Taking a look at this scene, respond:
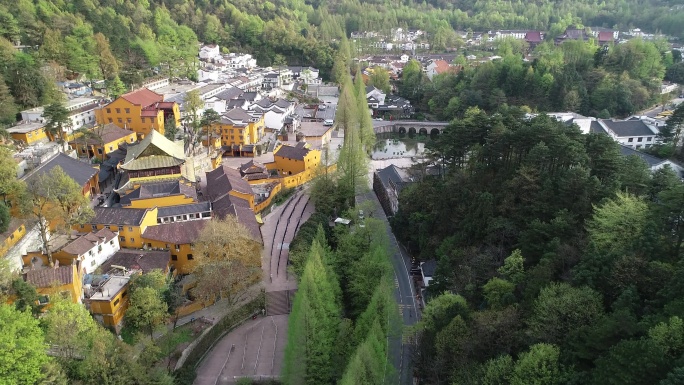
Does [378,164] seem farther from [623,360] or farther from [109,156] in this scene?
[623,360]

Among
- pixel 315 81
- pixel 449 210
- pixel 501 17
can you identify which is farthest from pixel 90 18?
pixel 501 17

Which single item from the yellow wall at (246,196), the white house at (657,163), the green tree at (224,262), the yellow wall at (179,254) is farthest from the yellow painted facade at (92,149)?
the white house at (657,163)

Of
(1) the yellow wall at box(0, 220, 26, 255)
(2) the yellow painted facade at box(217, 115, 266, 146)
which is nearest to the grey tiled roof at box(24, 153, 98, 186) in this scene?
(1) the yellow wall at box(0, 220, 26, 255)

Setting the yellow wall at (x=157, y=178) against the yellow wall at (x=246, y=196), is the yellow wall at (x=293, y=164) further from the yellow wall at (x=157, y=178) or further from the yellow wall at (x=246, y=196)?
the yellow wall at (x=157, y=178)

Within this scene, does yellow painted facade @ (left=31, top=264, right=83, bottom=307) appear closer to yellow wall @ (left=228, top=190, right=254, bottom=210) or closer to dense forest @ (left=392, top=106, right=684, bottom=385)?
yellow wall @ (left=228, top=190, right=254, bottom=210)

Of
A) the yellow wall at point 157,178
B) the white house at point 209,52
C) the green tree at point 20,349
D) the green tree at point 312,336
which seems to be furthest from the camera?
the white house at point 209,52

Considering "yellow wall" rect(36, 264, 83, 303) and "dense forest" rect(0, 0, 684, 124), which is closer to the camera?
"yellow wall" rect(36, 264, 83, 303)

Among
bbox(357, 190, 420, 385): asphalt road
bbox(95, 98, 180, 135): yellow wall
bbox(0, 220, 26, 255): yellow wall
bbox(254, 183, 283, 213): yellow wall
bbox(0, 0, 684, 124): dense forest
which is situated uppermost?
bbox(0, 0, 684, 124): dense forest
